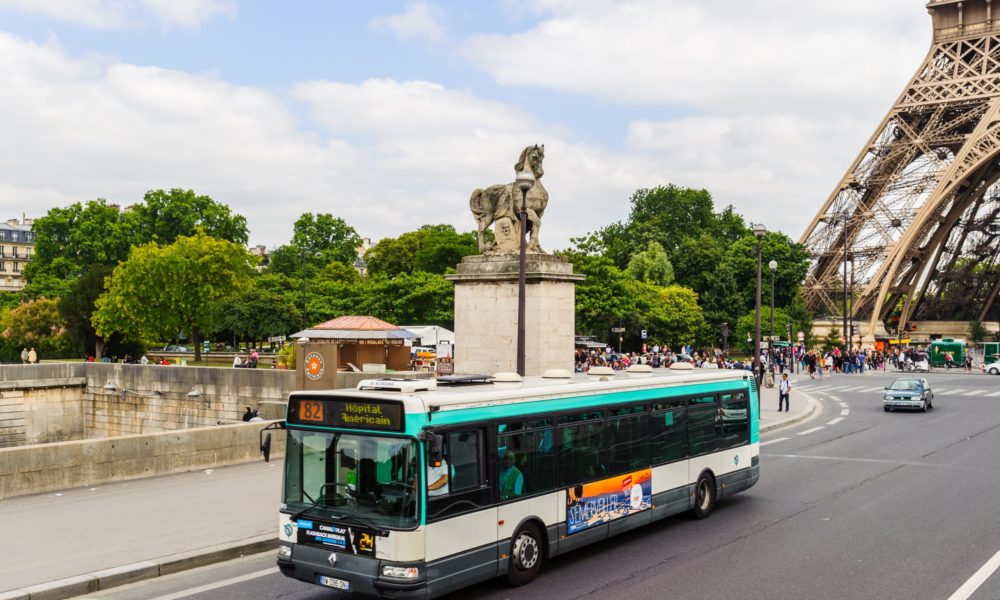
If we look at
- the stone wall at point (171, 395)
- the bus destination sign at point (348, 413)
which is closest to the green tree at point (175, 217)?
the stone wall at point (171, 395)

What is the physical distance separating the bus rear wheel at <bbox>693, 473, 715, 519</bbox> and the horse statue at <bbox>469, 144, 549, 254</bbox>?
9594 millimetres

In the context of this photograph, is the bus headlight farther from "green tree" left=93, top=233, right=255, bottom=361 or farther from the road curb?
"green tree" left=93, top=233, right=255, bottom=361

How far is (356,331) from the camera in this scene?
98.7ft

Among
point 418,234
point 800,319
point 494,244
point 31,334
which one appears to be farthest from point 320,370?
point 418,234

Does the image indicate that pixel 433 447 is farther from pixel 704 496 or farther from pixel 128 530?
pixel 704 496

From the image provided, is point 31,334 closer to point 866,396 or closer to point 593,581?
point 866,396

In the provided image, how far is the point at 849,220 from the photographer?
6588 centimetres

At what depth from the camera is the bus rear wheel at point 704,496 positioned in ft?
44.4

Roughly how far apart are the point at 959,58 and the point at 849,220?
47.9ft

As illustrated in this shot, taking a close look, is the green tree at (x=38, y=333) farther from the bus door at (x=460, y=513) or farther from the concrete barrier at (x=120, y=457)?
the bus door at (x=460, y=513)

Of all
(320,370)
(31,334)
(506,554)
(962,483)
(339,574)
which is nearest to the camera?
(339,574)

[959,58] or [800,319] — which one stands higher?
[959,58]

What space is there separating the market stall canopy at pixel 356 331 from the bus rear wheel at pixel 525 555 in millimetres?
19777

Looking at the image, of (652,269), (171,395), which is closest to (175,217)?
(652,269)
